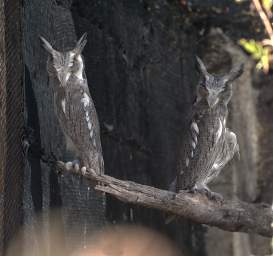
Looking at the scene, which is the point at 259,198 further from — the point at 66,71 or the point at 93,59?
the point at 66,71

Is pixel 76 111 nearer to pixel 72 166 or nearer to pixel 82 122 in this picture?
pixel 82 122

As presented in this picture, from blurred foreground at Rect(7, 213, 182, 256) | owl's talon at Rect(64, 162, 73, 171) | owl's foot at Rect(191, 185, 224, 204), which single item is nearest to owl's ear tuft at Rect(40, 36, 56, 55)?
owl's talon at Rect(64, 162, 73, 171)

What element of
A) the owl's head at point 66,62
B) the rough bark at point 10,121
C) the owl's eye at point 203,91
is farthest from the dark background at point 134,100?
the owl's eye at point 203,91

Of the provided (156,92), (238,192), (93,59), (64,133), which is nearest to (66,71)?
(64,133)

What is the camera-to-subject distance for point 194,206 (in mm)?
3861

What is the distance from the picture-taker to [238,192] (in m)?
6.03

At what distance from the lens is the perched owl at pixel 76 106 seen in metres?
3.68

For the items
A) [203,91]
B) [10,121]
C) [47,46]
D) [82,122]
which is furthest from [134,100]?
[10,121]

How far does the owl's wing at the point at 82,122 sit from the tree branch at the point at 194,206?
159mm

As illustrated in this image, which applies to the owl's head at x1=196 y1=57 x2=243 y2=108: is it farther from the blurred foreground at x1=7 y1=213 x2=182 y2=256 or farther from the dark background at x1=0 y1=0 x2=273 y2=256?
the blurred foreground at x1=7 y1=213 x2=182 y2=256

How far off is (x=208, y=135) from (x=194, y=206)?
70 centimetres

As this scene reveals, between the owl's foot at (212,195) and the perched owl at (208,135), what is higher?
the perched owl at (208,135)

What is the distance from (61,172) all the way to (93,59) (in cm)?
86

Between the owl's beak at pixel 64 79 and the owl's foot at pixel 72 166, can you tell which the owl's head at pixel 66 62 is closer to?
the owl's beak at pixel 64 79
